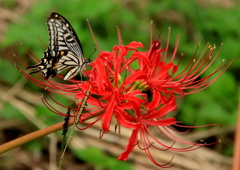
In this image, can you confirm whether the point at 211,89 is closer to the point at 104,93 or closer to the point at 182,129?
the point at 182,129

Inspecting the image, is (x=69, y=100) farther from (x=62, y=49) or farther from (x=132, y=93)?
(x=132, y=93)

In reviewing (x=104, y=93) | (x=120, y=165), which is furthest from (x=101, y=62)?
(x=120, y=165)

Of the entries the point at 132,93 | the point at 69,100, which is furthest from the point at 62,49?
the point at 69,100

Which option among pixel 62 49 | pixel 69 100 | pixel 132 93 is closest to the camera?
pixel 132 93

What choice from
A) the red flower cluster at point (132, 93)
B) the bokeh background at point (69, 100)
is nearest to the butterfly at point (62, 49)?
the red flower cluster at point (132, 93)

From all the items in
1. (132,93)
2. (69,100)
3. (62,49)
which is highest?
(62,49)

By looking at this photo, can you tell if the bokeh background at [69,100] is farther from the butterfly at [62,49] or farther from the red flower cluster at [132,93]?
the red flower cluster at [132,93]

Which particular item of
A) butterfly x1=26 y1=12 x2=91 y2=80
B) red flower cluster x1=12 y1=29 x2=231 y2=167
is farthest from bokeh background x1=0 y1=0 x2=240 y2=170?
red flower cluster x1=12 y1=29 x2=231 y2=167

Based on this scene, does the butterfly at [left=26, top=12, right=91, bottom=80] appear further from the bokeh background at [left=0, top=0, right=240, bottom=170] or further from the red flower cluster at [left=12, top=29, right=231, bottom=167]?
the bokeh background at [left=0, top=0, right=240, bottom=170]
